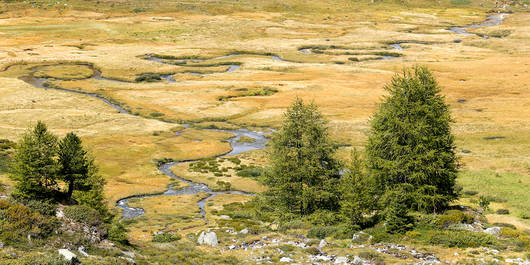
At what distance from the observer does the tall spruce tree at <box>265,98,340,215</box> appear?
53.1m

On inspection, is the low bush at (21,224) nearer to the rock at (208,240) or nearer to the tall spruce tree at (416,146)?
the rock at (208,240)

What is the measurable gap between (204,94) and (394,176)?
370 feet

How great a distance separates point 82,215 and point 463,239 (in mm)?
29252

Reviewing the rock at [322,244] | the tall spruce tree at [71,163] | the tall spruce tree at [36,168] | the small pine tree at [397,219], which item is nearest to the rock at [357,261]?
the rock at [322,244]

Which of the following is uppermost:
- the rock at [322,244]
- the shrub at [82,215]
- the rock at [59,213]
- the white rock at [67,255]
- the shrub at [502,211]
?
the white rock at [67,255]

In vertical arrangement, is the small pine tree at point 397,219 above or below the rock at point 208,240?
above

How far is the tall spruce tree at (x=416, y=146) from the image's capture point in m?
49.1

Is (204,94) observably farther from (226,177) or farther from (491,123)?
(491,123)

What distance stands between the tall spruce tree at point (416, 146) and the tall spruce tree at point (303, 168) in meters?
5.06

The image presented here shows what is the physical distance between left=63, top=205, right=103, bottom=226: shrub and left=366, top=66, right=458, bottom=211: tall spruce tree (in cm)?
2977

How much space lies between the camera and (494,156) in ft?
288

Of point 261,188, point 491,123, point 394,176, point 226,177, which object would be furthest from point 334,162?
point 491,123

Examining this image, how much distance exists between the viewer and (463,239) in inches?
1523

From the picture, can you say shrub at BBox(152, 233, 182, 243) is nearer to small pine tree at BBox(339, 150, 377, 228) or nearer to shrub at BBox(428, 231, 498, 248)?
small pine tree at BBox(339, 150, 377, 228)
